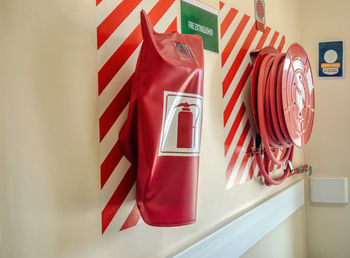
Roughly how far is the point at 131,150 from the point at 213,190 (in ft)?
1.98

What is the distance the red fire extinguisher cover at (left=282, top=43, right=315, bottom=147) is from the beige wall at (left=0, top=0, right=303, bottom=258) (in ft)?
3.39

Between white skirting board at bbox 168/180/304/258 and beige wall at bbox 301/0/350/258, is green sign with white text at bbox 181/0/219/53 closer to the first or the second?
white skirting board at bbox 168/180/304/258

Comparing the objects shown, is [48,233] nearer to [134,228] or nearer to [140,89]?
[134,228]

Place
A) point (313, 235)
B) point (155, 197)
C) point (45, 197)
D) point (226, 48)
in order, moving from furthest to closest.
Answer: point (313, 235) → point (226, 48) → point (155, 197) → point (45, 197)

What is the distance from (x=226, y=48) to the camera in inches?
64.7

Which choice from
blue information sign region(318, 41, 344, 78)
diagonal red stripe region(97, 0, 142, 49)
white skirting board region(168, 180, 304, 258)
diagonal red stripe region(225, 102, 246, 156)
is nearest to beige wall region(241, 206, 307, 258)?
white skirting board region(168, 180, 304, 258)

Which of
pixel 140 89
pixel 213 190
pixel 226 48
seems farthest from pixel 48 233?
pixel 226 48

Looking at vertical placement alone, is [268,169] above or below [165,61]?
below

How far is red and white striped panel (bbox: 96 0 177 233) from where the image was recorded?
96cm

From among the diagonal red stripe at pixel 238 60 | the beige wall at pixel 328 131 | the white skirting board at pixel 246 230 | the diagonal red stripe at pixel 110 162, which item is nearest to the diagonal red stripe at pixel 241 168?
the white skirting board at pixel 246 230

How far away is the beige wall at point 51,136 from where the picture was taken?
74cm

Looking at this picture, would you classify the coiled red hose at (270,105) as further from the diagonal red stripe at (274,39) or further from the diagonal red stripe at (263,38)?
the diagonal red stripe at (274,39)

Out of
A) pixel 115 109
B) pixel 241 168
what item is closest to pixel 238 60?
pixel 241 168

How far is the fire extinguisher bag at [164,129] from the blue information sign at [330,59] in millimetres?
2055
